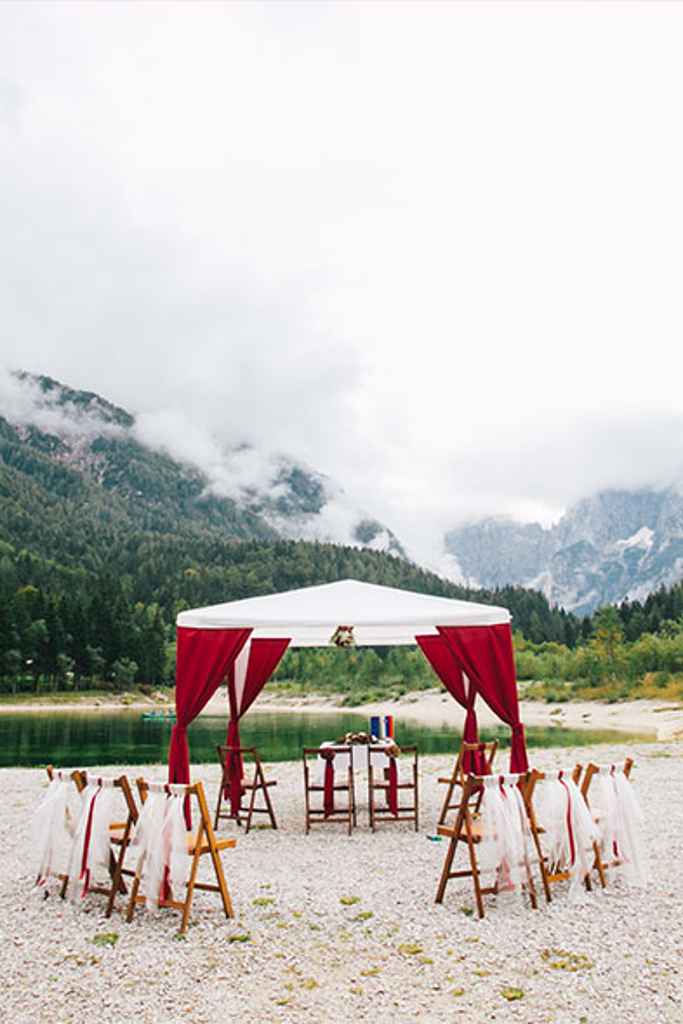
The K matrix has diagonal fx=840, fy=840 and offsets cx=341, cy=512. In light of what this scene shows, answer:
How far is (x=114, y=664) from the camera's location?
68688 millimetres

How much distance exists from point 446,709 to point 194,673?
5995cm

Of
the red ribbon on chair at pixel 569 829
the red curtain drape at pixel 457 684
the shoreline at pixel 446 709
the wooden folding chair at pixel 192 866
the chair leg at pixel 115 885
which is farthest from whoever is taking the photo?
the shoreline at pixel 446 709

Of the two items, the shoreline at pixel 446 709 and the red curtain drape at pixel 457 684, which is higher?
the red curtain drape at pixel 457 684

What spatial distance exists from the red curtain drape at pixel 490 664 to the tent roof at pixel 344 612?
0.37 ft

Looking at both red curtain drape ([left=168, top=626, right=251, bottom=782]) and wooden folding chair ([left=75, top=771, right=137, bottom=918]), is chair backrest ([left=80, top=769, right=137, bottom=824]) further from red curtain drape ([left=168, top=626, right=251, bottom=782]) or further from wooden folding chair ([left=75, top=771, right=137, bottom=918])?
red curtain drape ([left=168, top=626, right=251, bottom=782])

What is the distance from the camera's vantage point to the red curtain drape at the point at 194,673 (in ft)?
26.6

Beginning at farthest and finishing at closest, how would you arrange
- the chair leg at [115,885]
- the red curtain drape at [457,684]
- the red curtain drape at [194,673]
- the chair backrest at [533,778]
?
the red curtain drape at [457,684] → the red curtain drape at [194,673] → the chair backrest at [533,778] → the chair leg at [115,885]

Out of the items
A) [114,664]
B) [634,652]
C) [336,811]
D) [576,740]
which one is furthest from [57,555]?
[336,811]

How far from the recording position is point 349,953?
18.1 feet

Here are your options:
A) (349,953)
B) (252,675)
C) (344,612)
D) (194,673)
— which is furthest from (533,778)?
(252,675)

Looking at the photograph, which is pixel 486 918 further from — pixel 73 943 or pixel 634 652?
pixel 634 652

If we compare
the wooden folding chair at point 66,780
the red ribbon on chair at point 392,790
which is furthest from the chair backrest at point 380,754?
the wooden folding chair at point 66,780

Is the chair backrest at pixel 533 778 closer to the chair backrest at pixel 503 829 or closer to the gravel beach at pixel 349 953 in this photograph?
the chair backrest at pixel 503 829

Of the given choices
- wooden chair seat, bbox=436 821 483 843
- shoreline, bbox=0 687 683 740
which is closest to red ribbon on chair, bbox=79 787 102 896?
wooden chair seat, bbox=436 821 483 843
